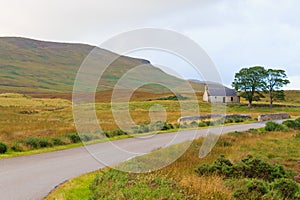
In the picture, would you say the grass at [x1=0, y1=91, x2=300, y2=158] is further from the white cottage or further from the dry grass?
the white cottage

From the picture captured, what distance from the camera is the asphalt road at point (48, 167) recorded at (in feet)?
33.0

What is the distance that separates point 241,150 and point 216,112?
3235 centimetres

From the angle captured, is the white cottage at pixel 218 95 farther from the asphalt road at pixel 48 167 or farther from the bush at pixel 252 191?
the bush at pixel 252 191

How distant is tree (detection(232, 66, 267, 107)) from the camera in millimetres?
85875

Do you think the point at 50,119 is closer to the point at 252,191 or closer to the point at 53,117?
the point at 53,117

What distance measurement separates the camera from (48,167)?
13680 millimetres

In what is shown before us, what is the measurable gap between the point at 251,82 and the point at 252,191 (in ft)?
262

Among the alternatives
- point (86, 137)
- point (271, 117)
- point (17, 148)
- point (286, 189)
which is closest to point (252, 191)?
point (286, 189)

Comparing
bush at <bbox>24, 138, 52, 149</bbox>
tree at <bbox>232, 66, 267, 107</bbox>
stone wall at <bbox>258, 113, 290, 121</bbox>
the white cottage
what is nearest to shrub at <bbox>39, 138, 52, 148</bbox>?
bush at <bbox>24, 138, 52, 149</bbox>

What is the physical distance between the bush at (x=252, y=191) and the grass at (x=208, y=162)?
281 mm

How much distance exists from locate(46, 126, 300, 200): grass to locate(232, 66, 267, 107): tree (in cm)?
6101

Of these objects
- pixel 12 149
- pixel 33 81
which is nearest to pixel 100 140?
pixel 12 149

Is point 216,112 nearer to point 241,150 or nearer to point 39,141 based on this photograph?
point 241,150

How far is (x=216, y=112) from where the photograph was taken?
51625 mm
